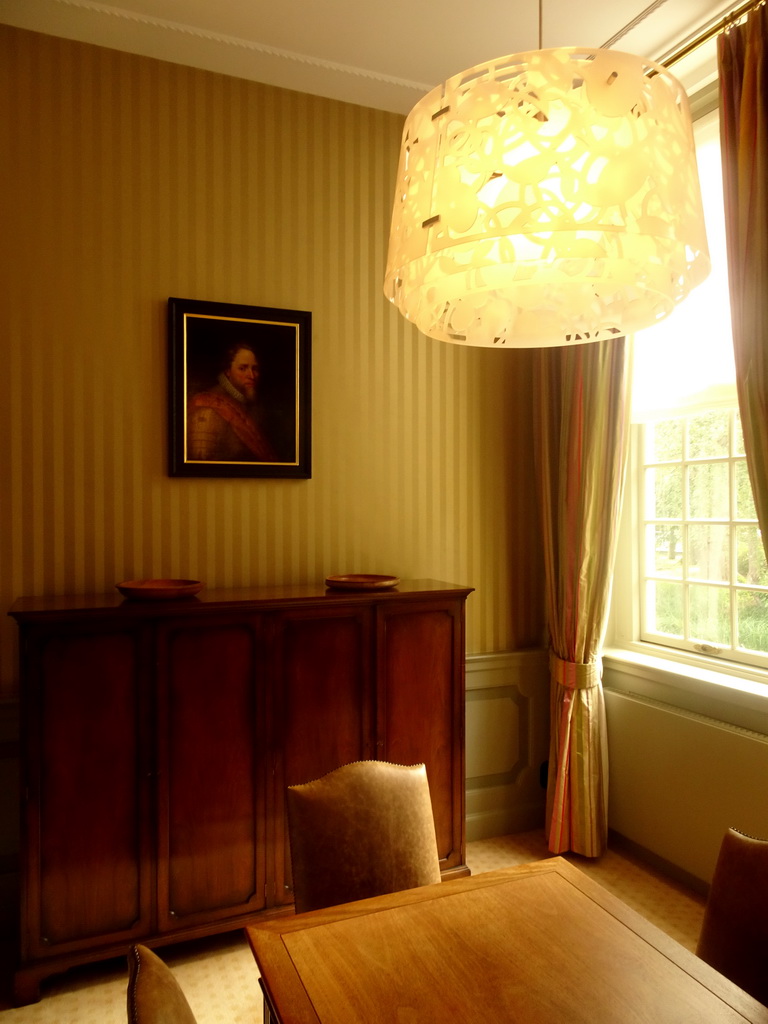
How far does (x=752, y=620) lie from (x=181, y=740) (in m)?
2.11

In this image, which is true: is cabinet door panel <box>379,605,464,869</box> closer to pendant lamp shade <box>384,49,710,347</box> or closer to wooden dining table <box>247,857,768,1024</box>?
wooden dining table <box>247,857,768,1024</box>

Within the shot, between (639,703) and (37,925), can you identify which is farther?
(639,703)

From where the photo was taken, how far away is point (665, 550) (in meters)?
3.04

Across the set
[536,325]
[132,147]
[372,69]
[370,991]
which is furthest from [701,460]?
[132,147]

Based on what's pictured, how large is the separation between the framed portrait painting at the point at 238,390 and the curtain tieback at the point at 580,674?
141 centimetres

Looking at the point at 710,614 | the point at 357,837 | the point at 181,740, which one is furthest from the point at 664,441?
the point at 181,740

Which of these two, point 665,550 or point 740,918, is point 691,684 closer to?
point 665,550

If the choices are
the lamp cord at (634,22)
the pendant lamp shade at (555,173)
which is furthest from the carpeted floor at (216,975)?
the lamp cord at (634,22)

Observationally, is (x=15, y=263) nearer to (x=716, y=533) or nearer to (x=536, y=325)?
(x=536, y=325)

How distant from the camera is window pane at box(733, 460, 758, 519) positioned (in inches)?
105

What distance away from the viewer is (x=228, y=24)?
2561 mm

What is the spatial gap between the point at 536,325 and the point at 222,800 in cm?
185

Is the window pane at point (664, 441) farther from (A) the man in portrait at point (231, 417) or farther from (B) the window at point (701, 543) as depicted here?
(A) the man in portrait at point (231, 417)

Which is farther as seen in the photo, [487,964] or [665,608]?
[665,608]
